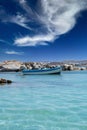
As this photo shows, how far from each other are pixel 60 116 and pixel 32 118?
1.42 metres

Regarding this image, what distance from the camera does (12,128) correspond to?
996cm

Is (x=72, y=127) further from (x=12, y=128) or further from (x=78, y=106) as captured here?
(x=78, y=106)

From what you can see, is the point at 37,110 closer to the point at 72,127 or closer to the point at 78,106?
the point at 78,106

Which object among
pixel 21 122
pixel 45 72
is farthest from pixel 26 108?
pixel 45 72

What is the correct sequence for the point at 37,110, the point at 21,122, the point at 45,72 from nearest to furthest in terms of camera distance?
the point at 21,122
the point at 37,110
the point at 45,72

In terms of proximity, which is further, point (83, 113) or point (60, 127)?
point (83, 113)

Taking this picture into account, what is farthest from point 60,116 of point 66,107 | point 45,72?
point 45,72

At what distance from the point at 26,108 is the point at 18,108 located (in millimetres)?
484

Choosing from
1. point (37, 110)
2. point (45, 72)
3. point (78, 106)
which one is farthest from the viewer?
point (45, 72)

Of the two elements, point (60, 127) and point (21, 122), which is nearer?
point (60, 127)

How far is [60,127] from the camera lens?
1002 centimetres

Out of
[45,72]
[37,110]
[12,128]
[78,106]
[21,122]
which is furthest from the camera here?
[45,72]

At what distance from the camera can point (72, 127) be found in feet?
32.7

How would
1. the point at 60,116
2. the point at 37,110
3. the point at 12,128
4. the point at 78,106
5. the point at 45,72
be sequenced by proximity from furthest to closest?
the point at 45,72
the point at 78,106
the point at 37,110
the point at 60,116
the point at 12,128
